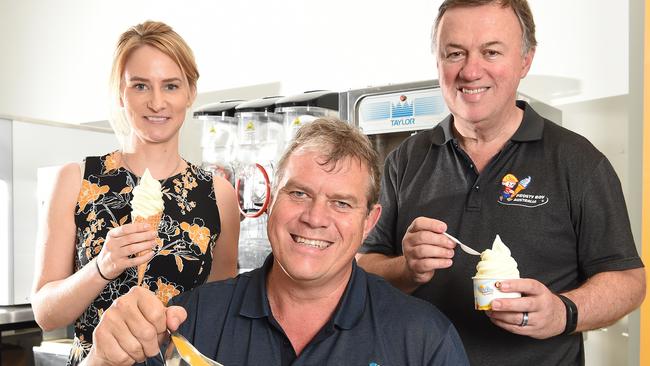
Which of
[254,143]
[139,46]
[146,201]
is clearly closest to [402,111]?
[254,143]

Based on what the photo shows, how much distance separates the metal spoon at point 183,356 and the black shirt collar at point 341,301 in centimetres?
39

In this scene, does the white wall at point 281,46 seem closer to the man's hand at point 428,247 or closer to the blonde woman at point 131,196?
the man's hand at point 428,247

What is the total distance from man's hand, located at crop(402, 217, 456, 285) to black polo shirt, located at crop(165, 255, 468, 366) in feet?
0.57

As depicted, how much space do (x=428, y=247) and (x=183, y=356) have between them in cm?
86

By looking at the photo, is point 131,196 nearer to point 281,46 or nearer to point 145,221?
point 145,221

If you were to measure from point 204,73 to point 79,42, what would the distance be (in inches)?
59.4

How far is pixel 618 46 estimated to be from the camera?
3609mm

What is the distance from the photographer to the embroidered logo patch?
2.27 metres

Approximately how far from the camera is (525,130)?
2.36 m

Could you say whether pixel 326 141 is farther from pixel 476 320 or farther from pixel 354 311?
pixel 476 320

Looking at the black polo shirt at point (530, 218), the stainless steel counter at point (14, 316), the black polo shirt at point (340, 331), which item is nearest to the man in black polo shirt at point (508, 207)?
the black polo shirt at point (530, 218)

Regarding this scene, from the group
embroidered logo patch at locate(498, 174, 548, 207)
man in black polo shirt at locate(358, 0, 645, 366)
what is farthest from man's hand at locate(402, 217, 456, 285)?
embroidered logo patch at locate(498, 174, 548, 207)

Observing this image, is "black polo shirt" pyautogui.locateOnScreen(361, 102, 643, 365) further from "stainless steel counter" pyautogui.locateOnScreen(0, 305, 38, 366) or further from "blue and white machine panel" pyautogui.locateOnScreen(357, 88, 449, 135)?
"stainless steel counter" pyautogui.locateOnScreen(0, 305, 38, 366)

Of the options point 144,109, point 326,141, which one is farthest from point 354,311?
point 144,109
